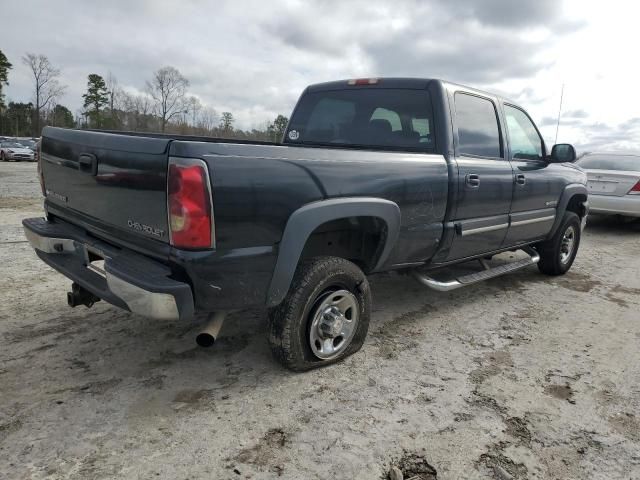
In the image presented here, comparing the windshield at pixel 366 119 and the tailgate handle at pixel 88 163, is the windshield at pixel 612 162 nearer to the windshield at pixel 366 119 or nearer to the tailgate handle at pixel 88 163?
the windshield at pixel 366 119

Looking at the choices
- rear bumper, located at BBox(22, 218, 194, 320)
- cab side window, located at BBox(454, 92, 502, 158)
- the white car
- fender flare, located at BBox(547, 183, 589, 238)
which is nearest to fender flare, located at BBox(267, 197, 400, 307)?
rear bumper, located at BBox(22, 218, 194, 320)

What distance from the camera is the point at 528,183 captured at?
457 cm

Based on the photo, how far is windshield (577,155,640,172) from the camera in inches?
362

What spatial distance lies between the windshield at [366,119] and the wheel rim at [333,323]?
1418 mm

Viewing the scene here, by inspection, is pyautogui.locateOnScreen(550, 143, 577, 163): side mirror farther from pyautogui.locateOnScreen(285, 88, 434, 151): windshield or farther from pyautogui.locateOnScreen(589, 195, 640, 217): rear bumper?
pyautogui.locateOnScreen(589, 195, 640, 217): rear bumper

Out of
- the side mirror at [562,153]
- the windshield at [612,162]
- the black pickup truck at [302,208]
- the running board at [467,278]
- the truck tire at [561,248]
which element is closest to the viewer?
the black pickup truck at [302,208]

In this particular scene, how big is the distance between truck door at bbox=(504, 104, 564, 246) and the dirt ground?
89cm

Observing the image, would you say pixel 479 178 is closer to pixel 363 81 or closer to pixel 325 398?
pixel 363 81

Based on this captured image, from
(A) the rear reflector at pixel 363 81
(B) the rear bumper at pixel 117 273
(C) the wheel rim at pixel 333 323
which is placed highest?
(A) the rear reflector at pixel 363 81

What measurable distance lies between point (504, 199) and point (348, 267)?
6.53 feet

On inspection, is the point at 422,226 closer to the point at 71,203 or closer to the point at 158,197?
the point at 158,197

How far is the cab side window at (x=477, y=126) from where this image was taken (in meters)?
3.84

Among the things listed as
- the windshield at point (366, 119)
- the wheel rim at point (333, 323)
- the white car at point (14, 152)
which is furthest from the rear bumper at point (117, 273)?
the white car at point (14, 152)

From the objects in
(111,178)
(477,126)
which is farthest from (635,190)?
(111,178)
